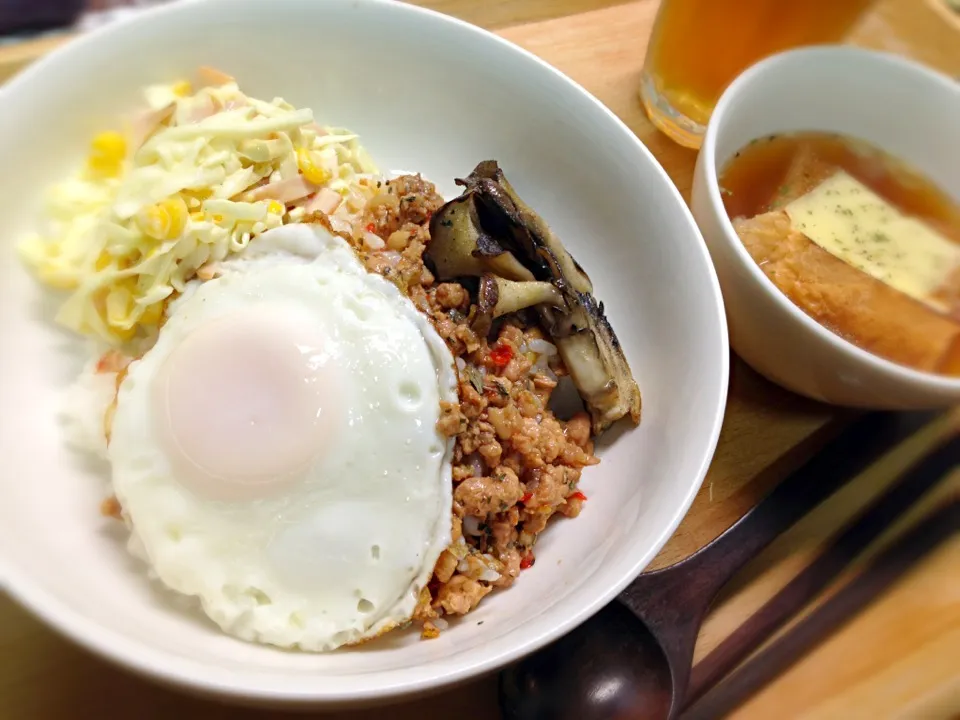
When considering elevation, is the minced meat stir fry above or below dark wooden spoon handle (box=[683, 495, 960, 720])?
above

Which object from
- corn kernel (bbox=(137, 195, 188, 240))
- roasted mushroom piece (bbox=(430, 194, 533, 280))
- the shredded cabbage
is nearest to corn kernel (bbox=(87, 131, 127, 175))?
the shredded cabbage

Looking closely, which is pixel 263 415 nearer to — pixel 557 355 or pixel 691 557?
pixel 557 355

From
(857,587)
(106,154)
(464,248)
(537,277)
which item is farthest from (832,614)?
(106,154)

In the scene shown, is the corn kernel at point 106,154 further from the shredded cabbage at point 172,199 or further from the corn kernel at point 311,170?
the corn kernel at point 311,170

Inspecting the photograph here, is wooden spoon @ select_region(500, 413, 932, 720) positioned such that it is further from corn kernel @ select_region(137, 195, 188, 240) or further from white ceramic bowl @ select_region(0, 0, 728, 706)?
corn kernel @ select_region(137, 195, 188, 240)

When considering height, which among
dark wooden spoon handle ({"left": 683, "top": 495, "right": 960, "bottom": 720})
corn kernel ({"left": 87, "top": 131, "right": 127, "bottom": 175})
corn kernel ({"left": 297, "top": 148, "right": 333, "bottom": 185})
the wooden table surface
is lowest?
dark wooden spoon handle ({"left": 683, "top": 495, "right": 960, "bottom": 720})

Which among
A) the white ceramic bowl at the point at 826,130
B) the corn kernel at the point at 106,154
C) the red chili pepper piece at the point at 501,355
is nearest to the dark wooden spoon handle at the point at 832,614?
the white ceramic bowl at the point at 826,130

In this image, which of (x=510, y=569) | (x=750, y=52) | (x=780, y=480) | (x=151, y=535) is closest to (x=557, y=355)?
(x=510, y=569)

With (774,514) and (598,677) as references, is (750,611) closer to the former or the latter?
(774,514)
